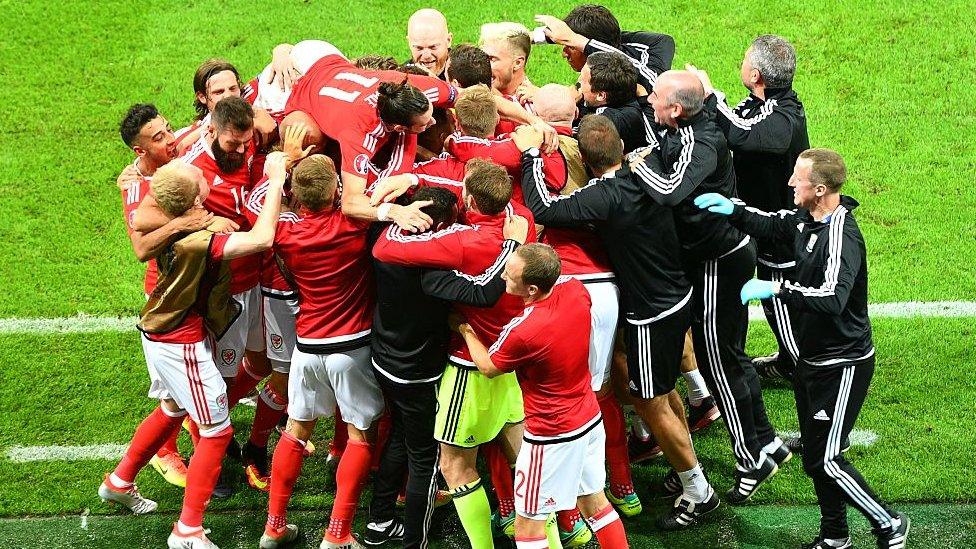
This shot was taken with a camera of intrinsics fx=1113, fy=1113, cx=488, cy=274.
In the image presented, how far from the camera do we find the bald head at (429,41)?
7.18 metres

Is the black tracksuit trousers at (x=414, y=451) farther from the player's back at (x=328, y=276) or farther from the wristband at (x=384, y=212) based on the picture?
the wristband at (x=384, y=212)

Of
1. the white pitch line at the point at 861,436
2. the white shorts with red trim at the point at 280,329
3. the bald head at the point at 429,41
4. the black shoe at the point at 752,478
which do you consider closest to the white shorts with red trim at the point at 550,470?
the black shoe at the point at 752,478

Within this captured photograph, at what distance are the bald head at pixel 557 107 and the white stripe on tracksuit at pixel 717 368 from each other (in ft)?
3.85

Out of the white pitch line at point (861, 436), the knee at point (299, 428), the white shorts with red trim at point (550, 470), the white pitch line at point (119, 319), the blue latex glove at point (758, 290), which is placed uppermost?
the blue latex glove at point (758, 290)

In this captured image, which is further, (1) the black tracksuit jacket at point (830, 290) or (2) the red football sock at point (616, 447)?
(2) the red football sock at point (616, 447)

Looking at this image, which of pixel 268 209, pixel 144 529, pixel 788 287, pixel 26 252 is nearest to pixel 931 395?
pixel 788 287

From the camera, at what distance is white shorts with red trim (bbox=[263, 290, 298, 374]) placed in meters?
6.52

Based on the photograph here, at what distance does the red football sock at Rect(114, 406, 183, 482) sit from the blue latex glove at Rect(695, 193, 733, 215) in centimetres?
318

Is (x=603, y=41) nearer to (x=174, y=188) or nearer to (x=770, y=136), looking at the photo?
(x=770, y=136)

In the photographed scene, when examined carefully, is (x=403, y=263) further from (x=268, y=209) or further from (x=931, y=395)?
(x=931, y=395)

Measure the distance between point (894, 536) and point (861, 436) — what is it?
46.2 inches

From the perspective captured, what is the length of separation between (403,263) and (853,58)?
6408mm

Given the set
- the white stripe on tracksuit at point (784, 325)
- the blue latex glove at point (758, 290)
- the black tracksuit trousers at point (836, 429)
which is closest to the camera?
the blue latex glove at point (758, 290)

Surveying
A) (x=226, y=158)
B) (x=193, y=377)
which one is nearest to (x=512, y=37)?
(x=226, y=158)
